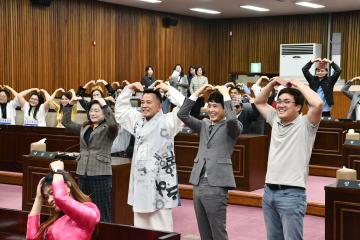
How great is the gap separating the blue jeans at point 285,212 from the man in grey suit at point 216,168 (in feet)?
1.78

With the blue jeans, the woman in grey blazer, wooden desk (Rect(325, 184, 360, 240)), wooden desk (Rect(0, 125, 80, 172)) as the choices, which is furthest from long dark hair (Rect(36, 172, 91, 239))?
wooden desk (Rect(0, 125, 80, 172))

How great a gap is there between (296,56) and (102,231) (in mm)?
14504

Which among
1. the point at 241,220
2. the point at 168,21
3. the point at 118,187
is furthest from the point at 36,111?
the point at 168,21

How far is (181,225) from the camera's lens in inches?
248

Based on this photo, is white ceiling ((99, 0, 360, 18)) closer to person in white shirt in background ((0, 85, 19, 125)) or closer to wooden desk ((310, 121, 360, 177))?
person in white shirt in background ((0, 85, 19, 125))

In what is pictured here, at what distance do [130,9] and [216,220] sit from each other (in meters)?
12.4

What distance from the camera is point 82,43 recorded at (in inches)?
576

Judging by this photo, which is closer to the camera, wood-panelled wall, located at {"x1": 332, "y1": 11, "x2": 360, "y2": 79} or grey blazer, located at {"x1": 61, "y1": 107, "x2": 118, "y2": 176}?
grey blazer, located at {"x1": 61, "y1": 107, "x2": 118, "y2": 176}

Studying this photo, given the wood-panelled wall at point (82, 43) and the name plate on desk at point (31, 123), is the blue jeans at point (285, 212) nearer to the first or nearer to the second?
the name plate on desk at point (31, 123)

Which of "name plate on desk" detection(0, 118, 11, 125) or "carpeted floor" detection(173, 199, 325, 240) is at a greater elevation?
"name plate on desk" detection(0, 118, 11, 125)

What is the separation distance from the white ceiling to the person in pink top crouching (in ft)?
39.1

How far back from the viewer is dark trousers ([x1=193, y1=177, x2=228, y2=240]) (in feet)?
13.7

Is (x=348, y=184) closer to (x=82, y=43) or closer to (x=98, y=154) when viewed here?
(x=98, y=154)

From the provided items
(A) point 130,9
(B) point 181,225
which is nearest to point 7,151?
(B) point 181,225
